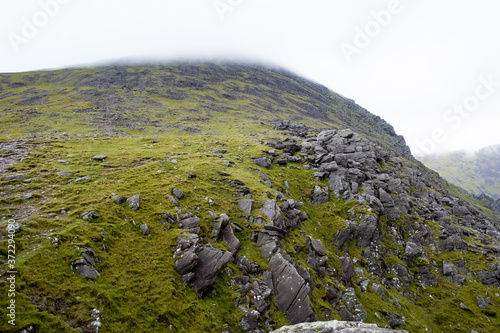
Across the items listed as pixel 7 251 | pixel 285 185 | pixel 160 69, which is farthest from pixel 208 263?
pixel 160 69

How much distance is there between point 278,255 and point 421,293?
2594 cm

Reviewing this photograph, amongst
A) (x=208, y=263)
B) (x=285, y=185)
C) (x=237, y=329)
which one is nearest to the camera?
(x=237, y=329)

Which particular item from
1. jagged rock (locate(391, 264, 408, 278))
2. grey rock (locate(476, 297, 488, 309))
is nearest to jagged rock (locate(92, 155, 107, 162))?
jagged rock (locate(391, 264, 408, 278))

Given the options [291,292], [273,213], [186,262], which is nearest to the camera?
[186,262]

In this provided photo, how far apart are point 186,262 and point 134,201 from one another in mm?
8545

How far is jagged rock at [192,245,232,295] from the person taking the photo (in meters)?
17.4

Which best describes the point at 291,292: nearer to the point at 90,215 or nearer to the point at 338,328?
the point at 338,328

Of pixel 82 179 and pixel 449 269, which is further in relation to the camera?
pixel 449 269

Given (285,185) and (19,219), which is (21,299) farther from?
(285,185)

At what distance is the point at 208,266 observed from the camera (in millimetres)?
18297

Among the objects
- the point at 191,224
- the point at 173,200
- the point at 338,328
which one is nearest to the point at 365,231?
the point at 338,328

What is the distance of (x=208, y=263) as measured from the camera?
1845 cm

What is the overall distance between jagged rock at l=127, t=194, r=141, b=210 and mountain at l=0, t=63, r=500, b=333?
24 centimetres

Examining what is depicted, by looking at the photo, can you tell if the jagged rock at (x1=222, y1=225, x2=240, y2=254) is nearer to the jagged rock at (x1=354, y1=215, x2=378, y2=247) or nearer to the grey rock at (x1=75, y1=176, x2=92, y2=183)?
the grey rock at (x1=75, y1=176, x2=92, y2=183)
